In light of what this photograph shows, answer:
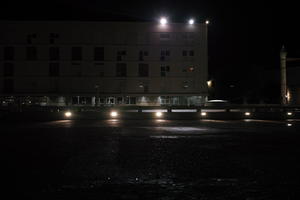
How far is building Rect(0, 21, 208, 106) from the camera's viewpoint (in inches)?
2325

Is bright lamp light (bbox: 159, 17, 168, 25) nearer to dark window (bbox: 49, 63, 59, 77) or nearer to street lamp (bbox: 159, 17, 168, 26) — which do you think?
street lamp (bbox: 159, 17, 168, 26)

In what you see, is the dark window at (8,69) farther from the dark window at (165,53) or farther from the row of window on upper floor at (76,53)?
the dark window at (165,53)

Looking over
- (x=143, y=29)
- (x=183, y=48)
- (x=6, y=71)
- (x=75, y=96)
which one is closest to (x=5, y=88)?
(x=6, y=71)

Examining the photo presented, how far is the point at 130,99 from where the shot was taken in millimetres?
60219

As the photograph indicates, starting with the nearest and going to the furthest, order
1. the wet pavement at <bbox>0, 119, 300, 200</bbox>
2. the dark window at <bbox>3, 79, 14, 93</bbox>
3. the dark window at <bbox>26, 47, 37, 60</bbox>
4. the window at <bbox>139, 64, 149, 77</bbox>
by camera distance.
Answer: the wet pavement at <bbox>0, 119, 300, 200</bbox> → the dark window at <bbox>3, 79, 14, 93</bbox> → the dark window at <bbox>26, 47, 37, 60</bbox> → the window at <bbox>139, 64, 149, 77</bbox>

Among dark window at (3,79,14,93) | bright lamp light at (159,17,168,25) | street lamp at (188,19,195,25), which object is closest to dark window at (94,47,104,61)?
bright lamp light at (159,17,168,25)

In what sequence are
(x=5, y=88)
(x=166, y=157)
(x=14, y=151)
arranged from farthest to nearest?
1. (x=5, y=88)
2. (x=14, y=151)
3. (x=166, y=157)

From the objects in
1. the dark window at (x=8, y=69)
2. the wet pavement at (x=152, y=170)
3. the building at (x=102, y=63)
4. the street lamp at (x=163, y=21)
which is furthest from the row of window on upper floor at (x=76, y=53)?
the wet pavement at (x=152, y=170)

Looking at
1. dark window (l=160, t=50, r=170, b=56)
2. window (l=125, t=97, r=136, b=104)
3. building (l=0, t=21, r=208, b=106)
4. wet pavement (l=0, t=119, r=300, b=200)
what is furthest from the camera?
dark window (l=160, t=50, r=170, b=56)

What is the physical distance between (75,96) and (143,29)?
17537 millimetres

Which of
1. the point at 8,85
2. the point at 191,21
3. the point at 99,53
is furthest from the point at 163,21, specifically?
the point at 8,85

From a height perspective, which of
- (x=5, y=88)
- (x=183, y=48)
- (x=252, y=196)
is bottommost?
(x=252, y=196)

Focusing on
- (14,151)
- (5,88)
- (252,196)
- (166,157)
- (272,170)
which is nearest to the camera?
(252,196)

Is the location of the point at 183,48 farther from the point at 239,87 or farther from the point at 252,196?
the point at 252,196
